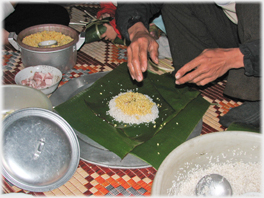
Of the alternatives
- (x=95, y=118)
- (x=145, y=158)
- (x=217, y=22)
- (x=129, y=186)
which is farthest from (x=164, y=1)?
(x=129, y=186)

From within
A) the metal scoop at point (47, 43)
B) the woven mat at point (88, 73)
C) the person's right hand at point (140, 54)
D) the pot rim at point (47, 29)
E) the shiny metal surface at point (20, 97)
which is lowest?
the woven mat at point (88, 73)

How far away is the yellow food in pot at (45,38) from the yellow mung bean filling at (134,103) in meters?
0.90

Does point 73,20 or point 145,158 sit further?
point 73,20

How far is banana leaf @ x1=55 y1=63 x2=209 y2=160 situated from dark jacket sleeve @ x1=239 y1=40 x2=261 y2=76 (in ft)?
1.60

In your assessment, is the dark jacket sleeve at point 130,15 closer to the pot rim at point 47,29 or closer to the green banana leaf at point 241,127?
the pot rim at point 47,29

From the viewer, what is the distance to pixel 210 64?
1436 millimetres

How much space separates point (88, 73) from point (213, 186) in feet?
5.19

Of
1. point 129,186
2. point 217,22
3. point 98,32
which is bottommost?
point 129,186

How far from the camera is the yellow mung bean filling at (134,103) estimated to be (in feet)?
5.67

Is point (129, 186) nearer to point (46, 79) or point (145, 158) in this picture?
point (145, 158)

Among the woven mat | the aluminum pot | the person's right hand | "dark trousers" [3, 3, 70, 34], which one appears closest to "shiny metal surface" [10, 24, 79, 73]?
the aluminum pot

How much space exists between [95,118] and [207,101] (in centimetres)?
92

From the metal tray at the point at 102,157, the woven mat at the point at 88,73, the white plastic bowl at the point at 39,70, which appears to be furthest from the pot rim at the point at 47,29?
the metal tray at the point at 102,157

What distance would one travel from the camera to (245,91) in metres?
1.73
